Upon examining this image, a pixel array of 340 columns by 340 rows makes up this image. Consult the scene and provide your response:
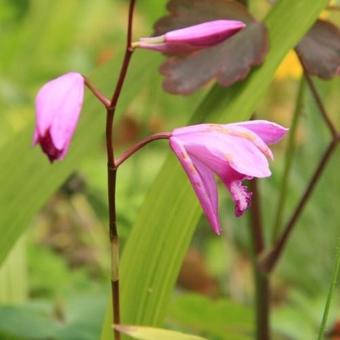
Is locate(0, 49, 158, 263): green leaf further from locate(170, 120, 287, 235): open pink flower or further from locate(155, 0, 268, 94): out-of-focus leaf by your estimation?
locate(170, 120, 287, 235): open pink flower

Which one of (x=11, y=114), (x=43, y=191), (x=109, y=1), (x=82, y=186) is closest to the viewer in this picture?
(x=43, y=191)

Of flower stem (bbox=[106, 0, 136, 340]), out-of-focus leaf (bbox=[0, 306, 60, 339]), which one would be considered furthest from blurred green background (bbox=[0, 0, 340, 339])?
flower stem (bbox=[106, 0, 136, 340])

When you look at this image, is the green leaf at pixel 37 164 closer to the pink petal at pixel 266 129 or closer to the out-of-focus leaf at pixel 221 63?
the out-of-focus leaf at pixel 221 63

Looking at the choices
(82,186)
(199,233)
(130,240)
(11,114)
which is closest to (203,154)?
(130,240)

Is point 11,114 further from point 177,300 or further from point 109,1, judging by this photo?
point 109,1

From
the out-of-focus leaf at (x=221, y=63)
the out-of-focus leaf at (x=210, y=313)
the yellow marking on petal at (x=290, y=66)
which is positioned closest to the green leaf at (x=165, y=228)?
the out-of-focus leaf at (x=221, y=63)

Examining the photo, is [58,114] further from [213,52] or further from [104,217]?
[104,217]
